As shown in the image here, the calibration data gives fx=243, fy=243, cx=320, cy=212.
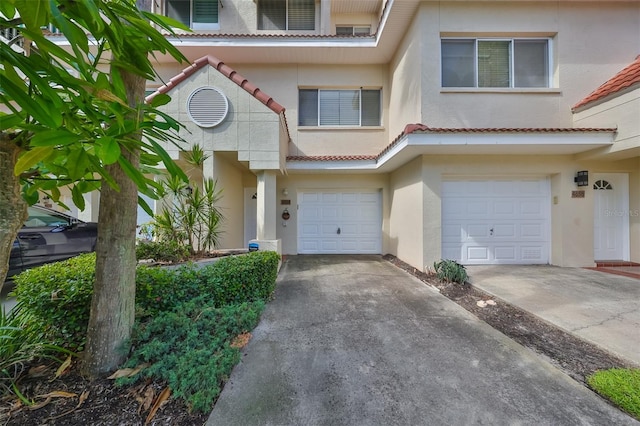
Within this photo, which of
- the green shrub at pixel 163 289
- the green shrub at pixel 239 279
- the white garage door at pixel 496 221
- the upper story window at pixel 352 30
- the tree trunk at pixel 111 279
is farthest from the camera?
the upper story window at pixel 352 30

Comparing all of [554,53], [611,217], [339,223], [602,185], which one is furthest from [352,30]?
[611,217]

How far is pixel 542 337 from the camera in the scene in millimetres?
3074

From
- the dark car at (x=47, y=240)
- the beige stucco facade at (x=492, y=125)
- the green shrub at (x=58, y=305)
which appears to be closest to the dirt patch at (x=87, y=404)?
the green shrub at (x=58, y=305)

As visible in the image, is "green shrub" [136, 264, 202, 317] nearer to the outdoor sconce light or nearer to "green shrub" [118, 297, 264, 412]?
"green shrub" [118, 297, 264, 412]

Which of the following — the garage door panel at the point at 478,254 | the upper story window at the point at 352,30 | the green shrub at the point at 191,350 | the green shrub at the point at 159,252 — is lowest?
the green shrub at the point at 191,350

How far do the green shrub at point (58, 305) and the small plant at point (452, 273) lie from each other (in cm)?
562

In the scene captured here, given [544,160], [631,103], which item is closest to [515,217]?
[544,160]

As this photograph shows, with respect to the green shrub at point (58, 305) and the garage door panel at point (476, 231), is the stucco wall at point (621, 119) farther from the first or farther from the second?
the green shrub at point (58, 305)

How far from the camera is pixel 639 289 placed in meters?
4.48

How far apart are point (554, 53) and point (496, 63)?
1408mm

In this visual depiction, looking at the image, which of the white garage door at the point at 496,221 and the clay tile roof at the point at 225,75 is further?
the white garage door at the point at 496,221

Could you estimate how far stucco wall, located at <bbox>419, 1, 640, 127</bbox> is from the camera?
231 inches

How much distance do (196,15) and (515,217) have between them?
39.8 feet

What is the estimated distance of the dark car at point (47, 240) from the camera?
3947mm
